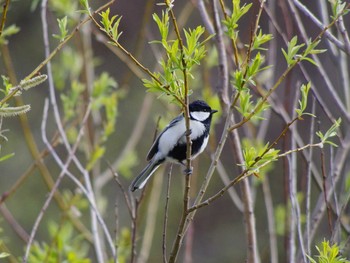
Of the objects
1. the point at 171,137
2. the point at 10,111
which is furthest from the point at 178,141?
the point at 10,111

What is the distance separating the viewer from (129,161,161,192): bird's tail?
293 cm

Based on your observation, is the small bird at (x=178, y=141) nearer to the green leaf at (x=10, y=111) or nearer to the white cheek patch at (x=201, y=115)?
the white cheek patch at (x=201, y=115)

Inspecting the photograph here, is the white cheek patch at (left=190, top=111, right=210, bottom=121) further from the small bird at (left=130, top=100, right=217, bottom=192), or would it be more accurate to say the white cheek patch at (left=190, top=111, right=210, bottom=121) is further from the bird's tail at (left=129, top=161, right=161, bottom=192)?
the bird's tail at (left=129, top=161, right=161, bottom=192)

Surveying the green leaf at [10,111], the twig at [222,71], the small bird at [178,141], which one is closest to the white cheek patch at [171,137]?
the small bird at [178,141]

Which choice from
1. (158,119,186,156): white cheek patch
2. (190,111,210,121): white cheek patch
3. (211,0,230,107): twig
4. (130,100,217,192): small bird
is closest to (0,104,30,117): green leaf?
(211,0,230,107): twig

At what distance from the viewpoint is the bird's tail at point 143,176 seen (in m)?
2.93

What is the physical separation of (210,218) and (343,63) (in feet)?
23.4

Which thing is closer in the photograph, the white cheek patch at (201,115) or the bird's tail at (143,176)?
the bird's tail at (143,176)

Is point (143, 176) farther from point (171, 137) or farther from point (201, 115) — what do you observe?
point (201, 115)

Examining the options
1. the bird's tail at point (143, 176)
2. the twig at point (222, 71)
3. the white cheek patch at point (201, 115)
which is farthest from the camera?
the white cheek patch at point (201, 115)

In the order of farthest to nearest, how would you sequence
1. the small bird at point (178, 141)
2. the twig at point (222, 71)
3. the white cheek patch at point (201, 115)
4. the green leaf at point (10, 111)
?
the white cheek patch at point (201, 115), the small bird at point (178, 141), the twig at point (222, 71), the green leaf at point (10, 111)

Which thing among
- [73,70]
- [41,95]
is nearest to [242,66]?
[73,70]

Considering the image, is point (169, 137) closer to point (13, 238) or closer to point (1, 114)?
point (1, 114)

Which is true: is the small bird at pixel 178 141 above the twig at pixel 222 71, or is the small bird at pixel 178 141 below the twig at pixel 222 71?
below
